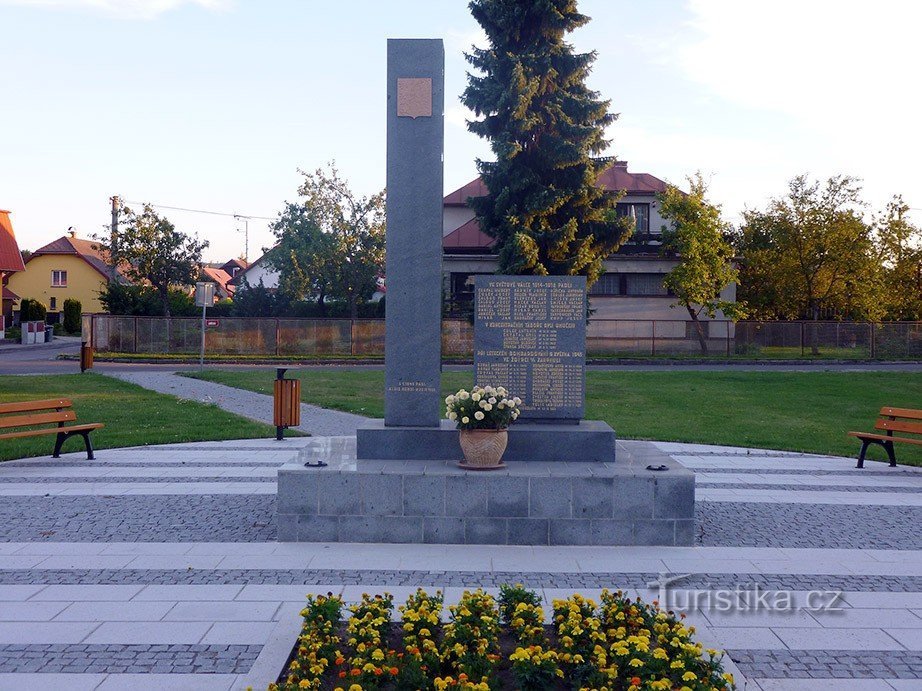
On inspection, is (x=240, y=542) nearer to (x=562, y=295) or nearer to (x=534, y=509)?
(x=534, y=509)

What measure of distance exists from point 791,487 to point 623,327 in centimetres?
3064

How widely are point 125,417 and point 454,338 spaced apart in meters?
22.3

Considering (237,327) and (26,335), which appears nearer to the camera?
(237,327)

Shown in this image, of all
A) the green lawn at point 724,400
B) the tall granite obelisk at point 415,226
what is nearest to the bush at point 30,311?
the green lawn at point 724,400

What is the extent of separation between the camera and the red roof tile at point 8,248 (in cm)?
5303

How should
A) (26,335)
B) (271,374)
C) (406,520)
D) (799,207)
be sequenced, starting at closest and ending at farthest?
1. (406,520)
2. (271,374)
3. (799,207)
4. (26,335)

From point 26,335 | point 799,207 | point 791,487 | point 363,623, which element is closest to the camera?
point 363,623


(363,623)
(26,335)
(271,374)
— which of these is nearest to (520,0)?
(271,374)

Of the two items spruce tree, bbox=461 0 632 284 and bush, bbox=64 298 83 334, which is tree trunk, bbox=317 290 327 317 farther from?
bush, bbox=64 298 83 334

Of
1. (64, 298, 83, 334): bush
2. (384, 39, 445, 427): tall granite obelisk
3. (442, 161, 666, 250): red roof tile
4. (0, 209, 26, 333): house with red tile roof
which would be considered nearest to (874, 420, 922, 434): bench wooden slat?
(384, 39, 445, 427): tall granite obelisk

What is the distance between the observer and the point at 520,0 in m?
30.0

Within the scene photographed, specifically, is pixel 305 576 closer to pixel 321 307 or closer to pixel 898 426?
pixel 898 426

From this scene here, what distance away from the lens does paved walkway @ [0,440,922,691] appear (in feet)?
17.4

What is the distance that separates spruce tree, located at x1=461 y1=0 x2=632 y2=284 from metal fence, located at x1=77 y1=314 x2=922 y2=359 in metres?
7.95
